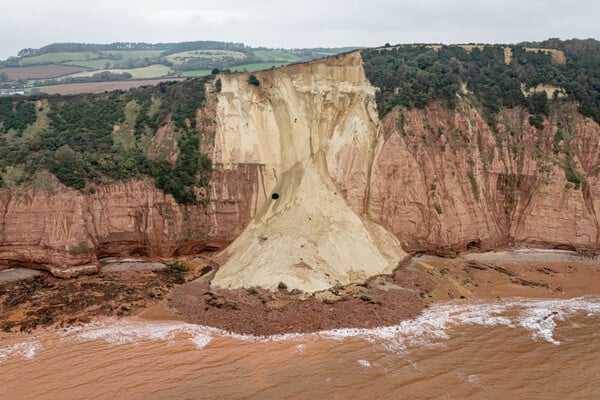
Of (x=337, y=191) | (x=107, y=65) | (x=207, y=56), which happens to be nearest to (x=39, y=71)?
(x=107, y=65)

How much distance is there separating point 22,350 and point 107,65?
97.5m

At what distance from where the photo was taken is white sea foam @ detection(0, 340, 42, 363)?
21578 millimetres

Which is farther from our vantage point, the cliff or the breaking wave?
the cliff

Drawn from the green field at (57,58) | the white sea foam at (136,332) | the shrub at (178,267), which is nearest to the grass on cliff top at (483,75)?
the shrub at (178,267)

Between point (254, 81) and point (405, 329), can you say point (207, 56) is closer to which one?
point (254, 81)

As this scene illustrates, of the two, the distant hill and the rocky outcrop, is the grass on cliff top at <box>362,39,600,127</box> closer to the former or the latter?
the rocky outcrop

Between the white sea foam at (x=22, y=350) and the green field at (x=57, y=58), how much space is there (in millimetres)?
99614

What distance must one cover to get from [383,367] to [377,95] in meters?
23.5

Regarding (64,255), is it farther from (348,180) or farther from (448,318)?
(448,318)

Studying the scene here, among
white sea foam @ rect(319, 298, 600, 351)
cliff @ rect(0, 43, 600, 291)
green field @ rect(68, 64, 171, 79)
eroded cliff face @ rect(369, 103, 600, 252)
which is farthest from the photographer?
green field @ rect(68, 64, 171, 79)

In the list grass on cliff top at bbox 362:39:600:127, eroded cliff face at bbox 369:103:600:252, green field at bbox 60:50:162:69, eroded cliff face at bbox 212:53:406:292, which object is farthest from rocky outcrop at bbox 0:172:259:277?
green field at bbox 60:50:162:69

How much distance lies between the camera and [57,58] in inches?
4269

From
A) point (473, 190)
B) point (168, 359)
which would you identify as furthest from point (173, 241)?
point (473, 190)

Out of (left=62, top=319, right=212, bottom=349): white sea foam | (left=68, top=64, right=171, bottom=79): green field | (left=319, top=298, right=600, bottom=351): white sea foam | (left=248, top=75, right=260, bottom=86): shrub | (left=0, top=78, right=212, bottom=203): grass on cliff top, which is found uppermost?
(left=68, top=64, right=171, bottom=79): green field
